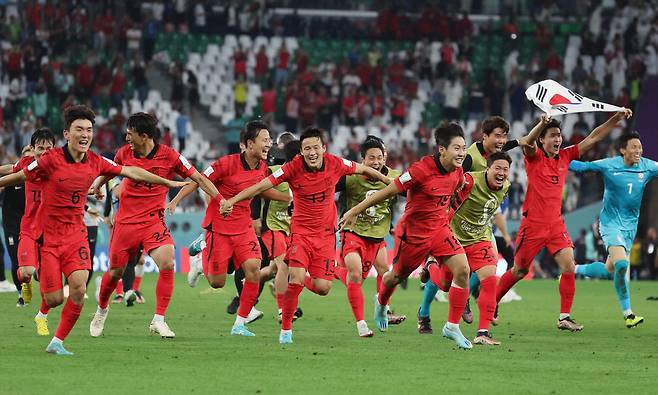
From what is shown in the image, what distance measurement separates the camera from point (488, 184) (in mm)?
15328

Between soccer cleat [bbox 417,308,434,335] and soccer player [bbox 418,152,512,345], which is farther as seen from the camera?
soccer cleat [bbox 417,308,434,335]

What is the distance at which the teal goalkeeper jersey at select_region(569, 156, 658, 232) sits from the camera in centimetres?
1716

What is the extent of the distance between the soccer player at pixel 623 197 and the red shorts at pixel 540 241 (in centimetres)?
106

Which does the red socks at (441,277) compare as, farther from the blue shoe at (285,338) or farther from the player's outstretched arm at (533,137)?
the blue shoe at (285,338)

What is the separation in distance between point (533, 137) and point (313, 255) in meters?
3.01

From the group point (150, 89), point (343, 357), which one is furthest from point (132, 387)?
point (150, 89)

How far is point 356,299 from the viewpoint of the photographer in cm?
1522

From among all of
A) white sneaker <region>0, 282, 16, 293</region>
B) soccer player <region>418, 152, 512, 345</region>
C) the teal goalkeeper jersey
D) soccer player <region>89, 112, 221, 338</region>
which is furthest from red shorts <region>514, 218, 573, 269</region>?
white sneaker <region>0, 282, 16, 293</region>

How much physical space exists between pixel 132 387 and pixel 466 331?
645cm

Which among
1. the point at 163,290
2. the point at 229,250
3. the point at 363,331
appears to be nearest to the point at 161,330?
the point at 163,290

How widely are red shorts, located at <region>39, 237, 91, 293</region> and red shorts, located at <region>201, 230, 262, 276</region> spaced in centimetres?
314

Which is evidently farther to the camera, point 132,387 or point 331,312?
point 331,312

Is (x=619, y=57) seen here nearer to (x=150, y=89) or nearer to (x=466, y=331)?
(x=150, y=89)

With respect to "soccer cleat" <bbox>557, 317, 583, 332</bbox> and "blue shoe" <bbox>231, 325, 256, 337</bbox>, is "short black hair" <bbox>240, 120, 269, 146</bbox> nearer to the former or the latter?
"blue shoe" <bbox>231, 325, 256, 337</bbox>
